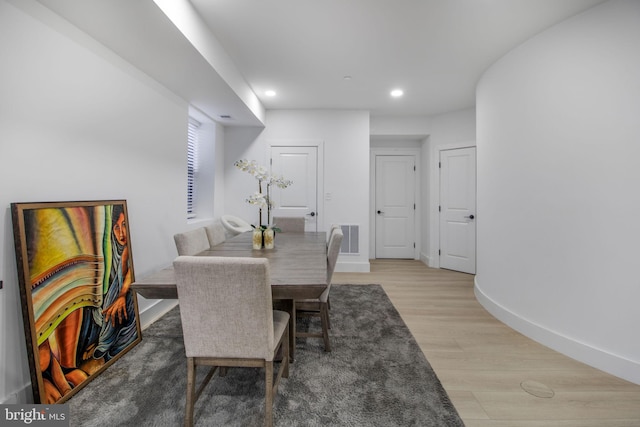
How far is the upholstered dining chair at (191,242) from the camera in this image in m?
1.98

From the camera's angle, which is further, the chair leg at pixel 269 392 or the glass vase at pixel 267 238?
the glass vase at pixel 267 238

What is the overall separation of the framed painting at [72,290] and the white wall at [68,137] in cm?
11

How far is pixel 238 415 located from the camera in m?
1.48

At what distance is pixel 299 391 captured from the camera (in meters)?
1.67

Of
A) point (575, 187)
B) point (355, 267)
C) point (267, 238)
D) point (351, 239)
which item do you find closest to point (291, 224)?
point (351, 239)

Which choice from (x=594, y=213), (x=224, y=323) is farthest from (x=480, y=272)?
(x=224, y=323)

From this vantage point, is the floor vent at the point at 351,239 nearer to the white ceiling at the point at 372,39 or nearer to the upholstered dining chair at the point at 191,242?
the white ceiling at the point at 372,39

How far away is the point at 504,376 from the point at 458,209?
3156 millimetres

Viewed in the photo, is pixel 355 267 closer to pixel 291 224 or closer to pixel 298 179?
pixel 291 224

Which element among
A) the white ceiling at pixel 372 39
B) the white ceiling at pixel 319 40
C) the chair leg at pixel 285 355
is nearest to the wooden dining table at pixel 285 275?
the chair leg at pixel 285 355

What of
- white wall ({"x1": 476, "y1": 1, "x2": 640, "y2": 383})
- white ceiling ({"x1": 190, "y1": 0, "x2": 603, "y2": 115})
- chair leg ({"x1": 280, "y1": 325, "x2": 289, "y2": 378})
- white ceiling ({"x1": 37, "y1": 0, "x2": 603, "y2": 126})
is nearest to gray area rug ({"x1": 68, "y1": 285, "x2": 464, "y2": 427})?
chair leg ({"x1": 280, "y1": 325, "x2": 289, "y2": 378})

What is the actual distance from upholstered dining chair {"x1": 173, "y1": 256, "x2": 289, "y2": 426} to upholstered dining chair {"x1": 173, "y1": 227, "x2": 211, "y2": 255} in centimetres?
78

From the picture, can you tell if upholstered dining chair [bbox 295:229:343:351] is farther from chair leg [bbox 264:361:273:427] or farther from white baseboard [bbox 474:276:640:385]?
white baseboard [bbox 474:276:640:385]

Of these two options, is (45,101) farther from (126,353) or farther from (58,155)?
(126,353)
